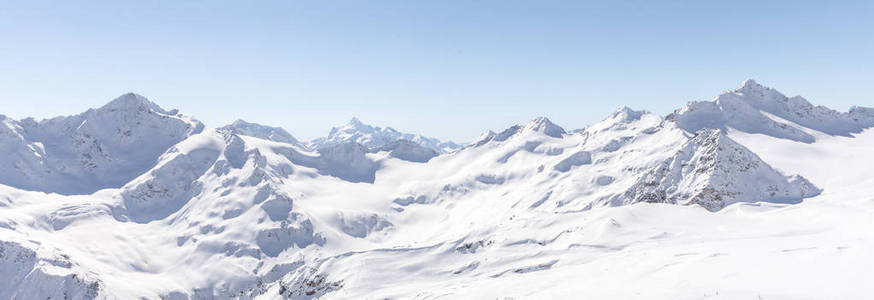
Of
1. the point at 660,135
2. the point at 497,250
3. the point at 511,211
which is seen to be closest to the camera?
the point at 497,250

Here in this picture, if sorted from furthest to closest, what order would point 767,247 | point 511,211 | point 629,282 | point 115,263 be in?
point 511,211 → point 115,263 → point 767,247 → point 629,282

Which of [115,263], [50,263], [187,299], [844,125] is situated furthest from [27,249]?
[844,125]

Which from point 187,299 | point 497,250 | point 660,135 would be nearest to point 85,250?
point 187,299

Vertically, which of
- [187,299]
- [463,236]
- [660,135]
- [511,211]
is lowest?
[187,299]

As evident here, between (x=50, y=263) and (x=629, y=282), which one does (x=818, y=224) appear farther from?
(x=50, y=263)

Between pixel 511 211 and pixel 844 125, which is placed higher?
pixel 844 125

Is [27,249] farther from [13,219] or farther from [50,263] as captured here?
[13,219]

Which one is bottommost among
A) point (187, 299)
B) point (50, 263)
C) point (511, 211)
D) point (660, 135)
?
point (187, 299)

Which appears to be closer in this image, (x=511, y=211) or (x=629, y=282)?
(x=629, y=282)

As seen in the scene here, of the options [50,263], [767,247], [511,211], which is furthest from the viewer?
[511,211]
